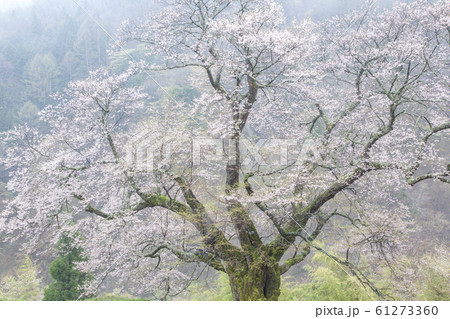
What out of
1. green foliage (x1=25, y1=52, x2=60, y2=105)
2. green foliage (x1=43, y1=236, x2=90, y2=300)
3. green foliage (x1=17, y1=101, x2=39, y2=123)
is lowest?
green foliage (x1=43, y1=236, x2=90, y2=300)

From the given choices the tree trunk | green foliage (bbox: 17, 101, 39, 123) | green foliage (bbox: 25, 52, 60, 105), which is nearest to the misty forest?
the tree trunk

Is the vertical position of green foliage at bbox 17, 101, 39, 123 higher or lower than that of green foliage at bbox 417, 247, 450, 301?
higher

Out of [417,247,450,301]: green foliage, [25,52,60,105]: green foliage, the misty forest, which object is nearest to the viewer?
the misty forest

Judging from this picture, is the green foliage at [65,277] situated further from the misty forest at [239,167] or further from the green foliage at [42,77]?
the green foliage at [42,77]

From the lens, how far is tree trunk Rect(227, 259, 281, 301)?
4824mm

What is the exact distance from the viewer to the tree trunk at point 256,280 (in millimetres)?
4824

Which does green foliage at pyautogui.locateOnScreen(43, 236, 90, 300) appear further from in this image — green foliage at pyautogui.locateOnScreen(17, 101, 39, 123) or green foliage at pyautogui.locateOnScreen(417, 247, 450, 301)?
green foliage at pyautogui.locateOnScreen(17, 101, 39, 123)

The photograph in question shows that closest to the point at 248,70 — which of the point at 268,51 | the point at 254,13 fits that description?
the point at 268,51

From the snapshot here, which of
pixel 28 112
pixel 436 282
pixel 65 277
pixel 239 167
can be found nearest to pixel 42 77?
pixel 28 112

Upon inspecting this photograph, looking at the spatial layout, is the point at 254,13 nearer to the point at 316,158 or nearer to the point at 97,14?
the point at 316,158

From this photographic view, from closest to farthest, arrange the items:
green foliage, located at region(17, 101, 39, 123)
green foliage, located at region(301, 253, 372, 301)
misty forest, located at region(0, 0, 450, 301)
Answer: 1. misty forest, located at region(0, 0, 450, 301)
2. green foliage, located at region(301, 253, 372, 301)
3. green foliage, located at region(17, 101, 39, 123)

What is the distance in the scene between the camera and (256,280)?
4.90 metres

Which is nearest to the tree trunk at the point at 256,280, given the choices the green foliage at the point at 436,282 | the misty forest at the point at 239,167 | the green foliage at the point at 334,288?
the misty forest at the point at 239,167
